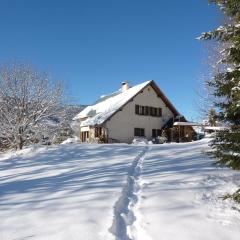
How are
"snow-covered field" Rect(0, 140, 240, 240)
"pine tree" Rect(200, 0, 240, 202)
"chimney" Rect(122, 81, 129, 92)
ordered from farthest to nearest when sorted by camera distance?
"chimney" Rect(122, 81, 129, 92) < "pine tree" Rect(200, 0, 240, 202) < "snow-covered field" Rect(0, 140, 240, 240)

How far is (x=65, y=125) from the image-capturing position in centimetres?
3438

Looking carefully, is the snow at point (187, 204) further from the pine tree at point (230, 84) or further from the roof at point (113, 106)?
the roof at point (113, 106)

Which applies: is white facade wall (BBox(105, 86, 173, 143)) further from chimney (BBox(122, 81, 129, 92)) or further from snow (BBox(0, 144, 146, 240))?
snow (BBox(0, 144, 146, 240))

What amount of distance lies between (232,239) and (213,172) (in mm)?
6622

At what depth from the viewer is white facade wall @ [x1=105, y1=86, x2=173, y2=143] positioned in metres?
40.7

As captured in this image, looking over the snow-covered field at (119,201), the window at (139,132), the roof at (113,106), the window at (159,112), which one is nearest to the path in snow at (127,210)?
the snow-covered field at (119,201)

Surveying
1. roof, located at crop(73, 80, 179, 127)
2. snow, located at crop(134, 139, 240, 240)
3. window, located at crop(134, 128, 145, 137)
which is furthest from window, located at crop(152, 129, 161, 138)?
snow, located at crop(134, 139, 240, 240)

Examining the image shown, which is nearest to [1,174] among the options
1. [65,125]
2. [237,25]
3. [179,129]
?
[237,25]

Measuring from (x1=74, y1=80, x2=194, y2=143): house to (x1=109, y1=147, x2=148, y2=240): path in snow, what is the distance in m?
26.7

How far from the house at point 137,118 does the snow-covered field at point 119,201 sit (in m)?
23.3

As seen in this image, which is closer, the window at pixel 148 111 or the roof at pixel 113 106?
the roof at pixel 113 106

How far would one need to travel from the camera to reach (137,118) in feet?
138

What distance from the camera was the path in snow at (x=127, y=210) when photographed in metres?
7.37

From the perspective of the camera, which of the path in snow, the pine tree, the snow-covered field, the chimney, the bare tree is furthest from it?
the chimney
